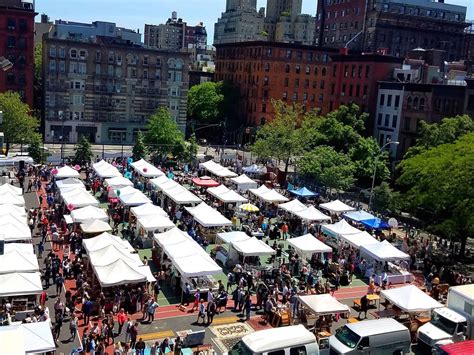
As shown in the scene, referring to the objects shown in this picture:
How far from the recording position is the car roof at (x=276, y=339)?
19344 mm

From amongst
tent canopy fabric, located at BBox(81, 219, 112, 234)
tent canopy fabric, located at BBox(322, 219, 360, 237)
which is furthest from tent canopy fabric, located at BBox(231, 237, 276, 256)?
tent canopy fabric, located at BBox(81, 219, 112, 234)

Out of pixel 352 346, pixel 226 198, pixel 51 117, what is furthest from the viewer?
Result: pixel 51 117

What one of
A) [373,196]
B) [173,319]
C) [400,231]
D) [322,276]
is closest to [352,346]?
[173,319]

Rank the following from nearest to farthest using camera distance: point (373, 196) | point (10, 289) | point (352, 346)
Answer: point (352, 346)
point (10, 289)
point (373, 196)

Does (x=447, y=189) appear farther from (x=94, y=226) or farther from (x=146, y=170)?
(x=146, y=170)

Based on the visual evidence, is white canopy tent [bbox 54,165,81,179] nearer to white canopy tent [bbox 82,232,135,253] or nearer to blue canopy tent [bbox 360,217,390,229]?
white canopy tent [bbox 82,232,135,253]

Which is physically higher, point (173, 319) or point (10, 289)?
point (10, 289)

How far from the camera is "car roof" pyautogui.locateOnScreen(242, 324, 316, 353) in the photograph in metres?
19.3

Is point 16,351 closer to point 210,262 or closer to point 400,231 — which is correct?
point 210,262

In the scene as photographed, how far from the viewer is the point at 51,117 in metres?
81.1

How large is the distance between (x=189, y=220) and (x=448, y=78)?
51524 mm

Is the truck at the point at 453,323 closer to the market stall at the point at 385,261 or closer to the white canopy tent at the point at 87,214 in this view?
the market stall at the point at 385,261

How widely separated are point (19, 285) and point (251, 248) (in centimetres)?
1259

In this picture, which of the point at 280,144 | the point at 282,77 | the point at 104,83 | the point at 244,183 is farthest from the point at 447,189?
the point at 104,83
